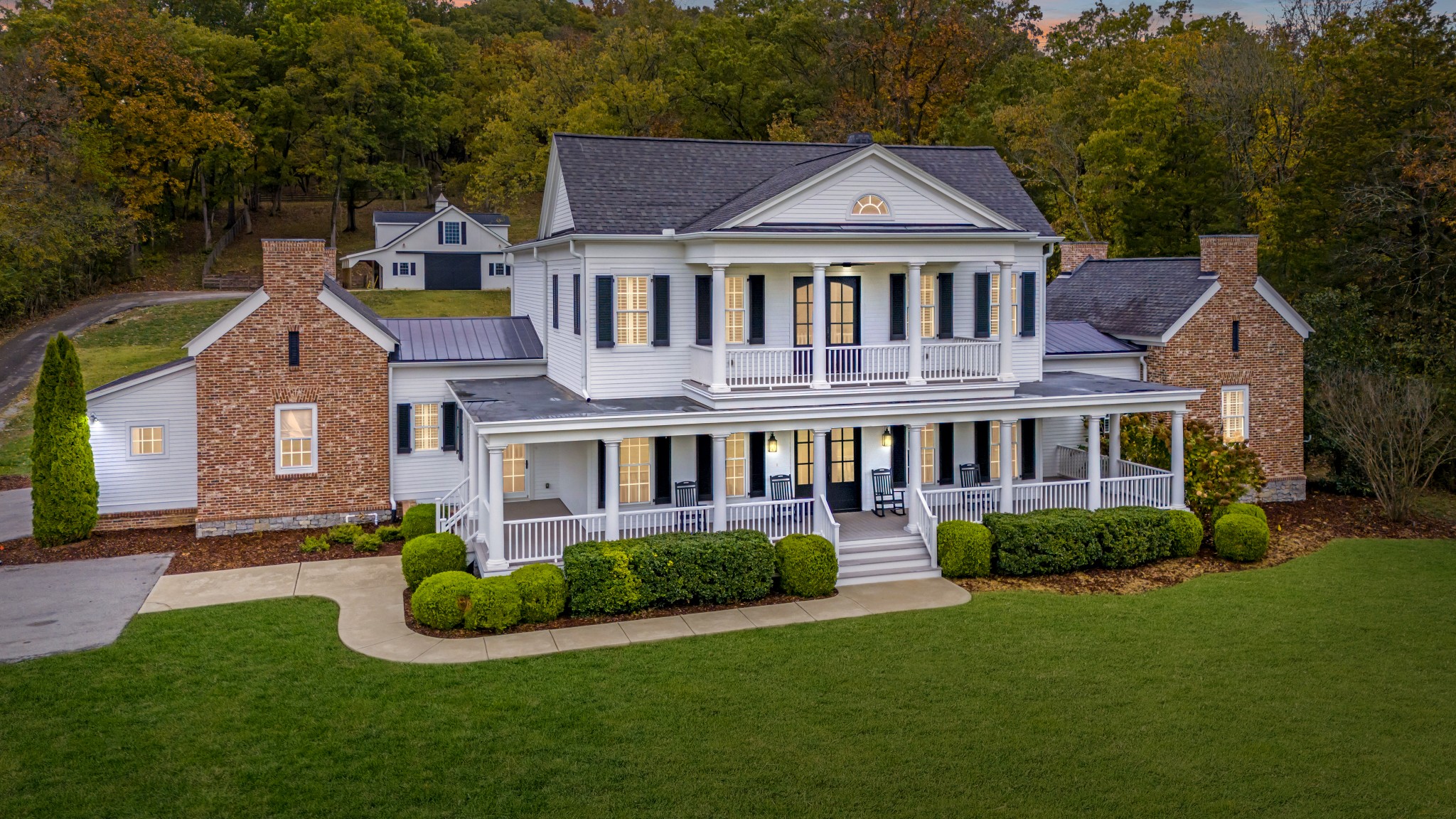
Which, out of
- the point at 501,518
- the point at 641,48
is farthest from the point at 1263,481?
the point at 641,48

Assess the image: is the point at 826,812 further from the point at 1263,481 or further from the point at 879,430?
the point at 1263,481

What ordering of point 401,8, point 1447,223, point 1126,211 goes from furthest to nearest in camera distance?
point 401,8, point 1126,211, point 1447,223

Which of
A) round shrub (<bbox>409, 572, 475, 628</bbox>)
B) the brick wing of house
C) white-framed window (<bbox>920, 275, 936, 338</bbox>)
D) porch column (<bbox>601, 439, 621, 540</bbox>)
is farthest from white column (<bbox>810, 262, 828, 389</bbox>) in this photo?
round shrub (<bbox>409, 572, 475, 628</bbox>)

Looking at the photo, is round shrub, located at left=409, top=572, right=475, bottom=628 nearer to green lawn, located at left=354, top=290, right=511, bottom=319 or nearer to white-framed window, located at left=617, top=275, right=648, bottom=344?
white-framed window, located at left=617, top=275, right=648, bottom=344

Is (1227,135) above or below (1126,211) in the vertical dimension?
above

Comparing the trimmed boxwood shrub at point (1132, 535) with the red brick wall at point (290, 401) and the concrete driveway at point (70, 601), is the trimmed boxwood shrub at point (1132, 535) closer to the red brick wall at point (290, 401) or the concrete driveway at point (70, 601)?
the red brick wall at point (290, 401)

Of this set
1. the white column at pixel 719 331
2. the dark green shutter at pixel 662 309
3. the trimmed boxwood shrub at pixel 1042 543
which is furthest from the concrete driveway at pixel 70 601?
the trimmed boxwood shrub at pixel 1042 543
